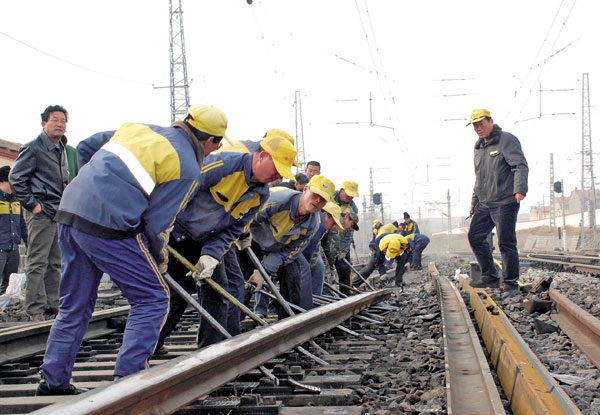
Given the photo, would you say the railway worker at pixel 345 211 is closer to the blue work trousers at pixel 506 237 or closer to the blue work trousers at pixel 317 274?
the blue work trousers at pixel 317 274

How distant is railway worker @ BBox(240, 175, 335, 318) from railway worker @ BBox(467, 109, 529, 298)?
2.82m

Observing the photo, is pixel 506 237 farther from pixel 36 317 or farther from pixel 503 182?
pixel 36 317

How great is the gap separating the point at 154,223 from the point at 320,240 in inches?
175

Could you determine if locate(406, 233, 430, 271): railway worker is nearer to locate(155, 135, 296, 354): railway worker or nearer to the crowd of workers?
the crowd of workers

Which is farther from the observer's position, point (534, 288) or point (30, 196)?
point (534, 288)

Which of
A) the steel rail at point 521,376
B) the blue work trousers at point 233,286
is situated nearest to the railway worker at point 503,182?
the steel rail at point 521,376

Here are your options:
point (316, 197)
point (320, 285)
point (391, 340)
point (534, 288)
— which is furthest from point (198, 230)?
point (534, 288)

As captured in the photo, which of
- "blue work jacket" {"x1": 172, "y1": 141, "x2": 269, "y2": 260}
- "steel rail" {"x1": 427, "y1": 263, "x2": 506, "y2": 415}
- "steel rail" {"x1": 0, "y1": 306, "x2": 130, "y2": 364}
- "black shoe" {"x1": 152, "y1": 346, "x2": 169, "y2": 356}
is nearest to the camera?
"steel rail" {"x1": 427, "y1": 263, "x2": 506, "y2": 415}

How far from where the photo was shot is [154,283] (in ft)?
10.6

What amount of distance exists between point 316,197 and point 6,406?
10.6 ft

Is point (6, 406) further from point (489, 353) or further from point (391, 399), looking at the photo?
point (489, 353)

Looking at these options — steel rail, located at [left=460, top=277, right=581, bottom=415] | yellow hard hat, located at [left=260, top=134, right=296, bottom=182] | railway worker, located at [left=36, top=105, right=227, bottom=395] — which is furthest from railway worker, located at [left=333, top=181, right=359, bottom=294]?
railway worker, located at [left=36, top=105, right=227, bottom=395]

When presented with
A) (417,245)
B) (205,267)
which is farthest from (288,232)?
(417,245)

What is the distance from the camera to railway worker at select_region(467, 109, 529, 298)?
25.3 ft
